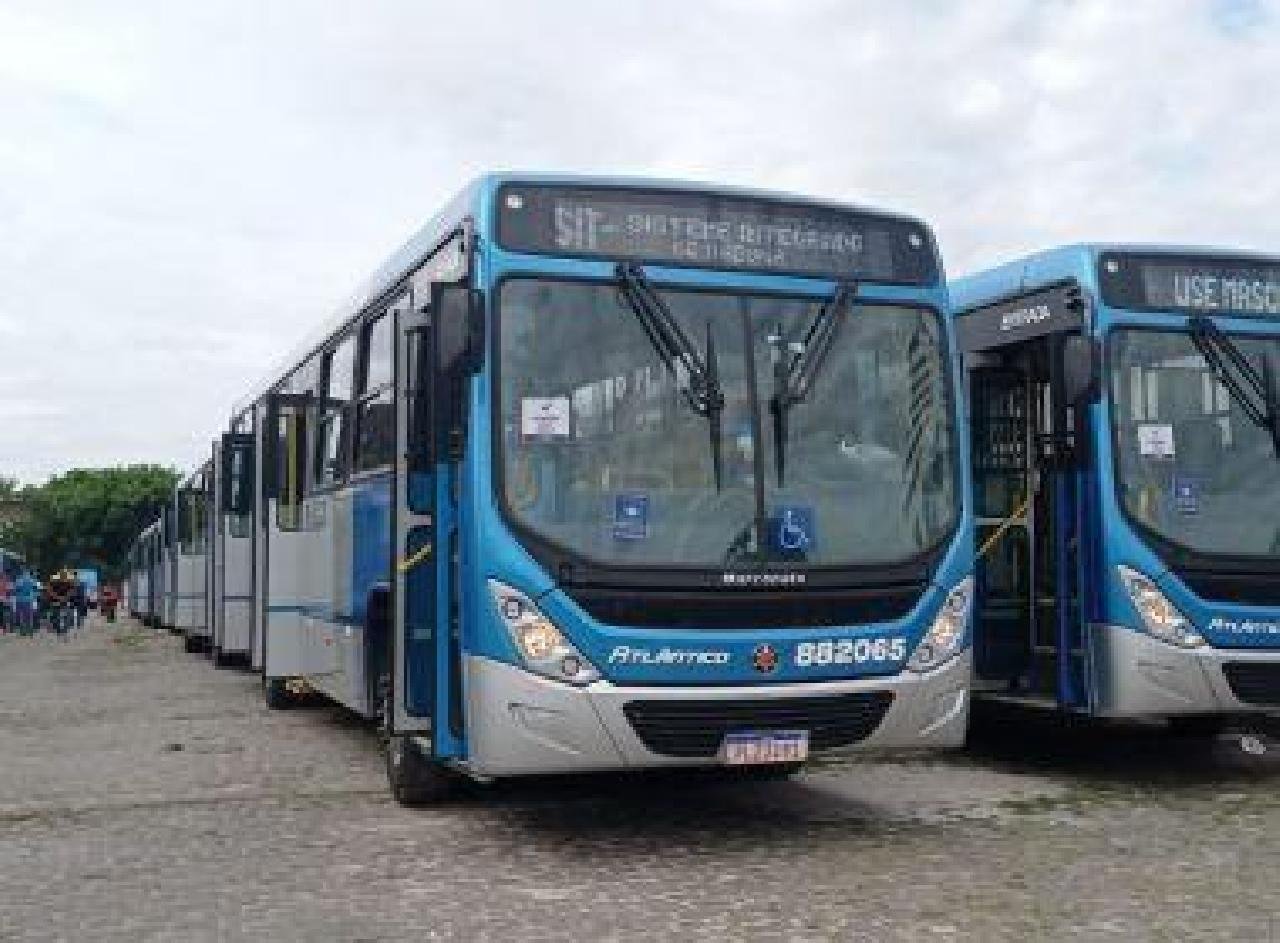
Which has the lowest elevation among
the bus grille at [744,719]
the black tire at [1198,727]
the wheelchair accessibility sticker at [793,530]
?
the black tire at [1198,727]

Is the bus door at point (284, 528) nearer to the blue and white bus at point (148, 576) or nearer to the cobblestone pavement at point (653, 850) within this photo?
the cobblestone pavement at point (653, 850)

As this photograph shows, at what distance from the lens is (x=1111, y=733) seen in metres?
13.1

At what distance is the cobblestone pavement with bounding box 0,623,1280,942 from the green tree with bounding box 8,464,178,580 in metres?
96.8

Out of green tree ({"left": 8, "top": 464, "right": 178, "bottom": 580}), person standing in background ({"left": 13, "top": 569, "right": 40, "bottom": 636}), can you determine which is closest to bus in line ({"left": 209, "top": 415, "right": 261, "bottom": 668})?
person standing in background ({"left": 13, "top": 569, "right": 40, "bottom": 636})

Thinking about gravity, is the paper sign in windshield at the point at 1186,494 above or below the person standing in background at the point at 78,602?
above

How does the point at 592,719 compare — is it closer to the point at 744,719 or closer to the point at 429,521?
the point at 744,719

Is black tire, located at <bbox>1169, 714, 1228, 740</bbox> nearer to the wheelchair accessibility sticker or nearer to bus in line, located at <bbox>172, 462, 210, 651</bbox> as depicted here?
the wheelchair accessibility sticker

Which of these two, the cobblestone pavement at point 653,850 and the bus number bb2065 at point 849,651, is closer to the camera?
the cobblestone pavement at point 653,850

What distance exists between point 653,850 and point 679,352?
7.98 ft

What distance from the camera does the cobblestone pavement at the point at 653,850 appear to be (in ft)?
21.5

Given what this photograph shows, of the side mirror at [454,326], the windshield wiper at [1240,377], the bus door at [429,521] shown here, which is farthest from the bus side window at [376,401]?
the windshield wiper at [1240,377]

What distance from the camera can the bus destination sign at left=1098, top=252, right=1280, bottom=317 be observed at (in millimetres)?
10102

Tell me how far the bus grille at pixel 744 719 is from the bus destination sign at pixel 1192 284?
3.59 meters

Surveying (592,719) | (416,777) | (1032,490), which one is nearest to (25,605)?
(416,777)
